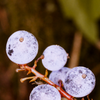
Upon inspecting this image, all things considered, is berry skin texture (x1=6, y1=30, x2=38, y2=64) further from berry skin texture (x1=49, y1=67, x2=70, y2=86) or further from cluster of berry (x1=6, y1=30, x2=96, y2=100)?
berry skin texture (x1=49, y1=67, x2=70, y2=86)

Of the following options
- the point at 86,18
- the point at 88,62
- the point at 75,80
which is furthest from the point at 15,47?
the point at 88,62

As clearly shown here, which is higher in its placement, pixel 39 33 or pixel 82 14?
pixel 82 14

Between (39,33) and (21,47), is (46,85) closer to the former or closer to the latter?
(21,47)

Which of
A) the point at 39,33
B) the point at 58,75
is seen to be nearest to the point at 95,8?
the point at 39,33

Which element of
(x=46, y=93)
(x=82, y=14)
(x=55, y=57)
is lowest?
(x=46, y=93)

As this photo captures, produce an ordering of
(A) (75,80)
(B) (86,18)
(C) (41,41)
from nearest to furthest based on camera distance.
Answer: (A) (75,80) < (B) (86,18) < (C) (41,41)

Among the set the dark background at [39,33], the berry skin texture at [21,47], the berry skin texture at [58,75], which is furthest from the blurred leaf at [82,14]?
the berry skin texture at [21,47]

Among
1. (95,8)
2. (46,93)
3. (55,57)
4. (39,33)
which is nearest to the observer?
(46,93)

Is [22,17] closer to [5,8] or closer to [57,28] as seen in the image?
[5,8]

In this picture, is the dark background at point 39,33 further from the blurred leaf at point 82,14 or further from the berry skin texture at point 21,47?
the berry skin texture at point 21,47
